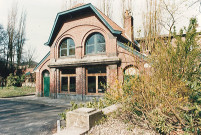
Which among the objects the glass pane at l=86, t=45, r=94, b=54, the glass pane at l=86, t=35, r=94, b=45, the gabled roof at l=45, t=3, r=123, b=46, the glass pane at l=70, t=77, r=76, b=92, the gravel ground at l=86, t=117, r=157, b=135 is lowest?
the gravel ground at l=86, t=117, r=157, b=135

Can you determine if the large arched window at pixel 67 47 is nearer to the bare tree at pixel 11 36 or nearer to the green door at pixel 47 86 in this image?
the green door at pixel 47 86

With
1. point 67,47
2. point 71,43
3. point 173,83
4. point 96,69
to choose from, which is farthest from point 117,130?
point 67,47

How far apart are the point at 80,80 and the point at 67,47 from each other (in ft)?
12.3

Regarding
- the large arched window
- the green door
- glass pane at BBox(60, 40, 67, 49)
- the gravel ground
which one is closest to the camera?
the gravel ground

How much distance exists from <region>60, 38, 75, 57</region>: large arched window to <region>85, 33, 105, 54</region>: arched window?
1.72 m

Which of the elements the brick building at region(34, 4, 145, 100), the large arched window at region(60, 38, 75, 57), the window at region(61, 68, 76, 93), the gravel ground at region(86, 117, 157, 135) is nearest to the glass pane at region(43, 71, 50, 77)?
the brick building at region(34, 4, 145, 100)

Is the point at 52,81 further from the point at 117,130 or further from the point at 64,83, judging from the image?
the point at 117,130

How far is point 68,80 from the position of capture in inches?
536

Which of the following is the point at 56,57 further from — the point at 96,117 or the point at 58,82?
the point at 96,117

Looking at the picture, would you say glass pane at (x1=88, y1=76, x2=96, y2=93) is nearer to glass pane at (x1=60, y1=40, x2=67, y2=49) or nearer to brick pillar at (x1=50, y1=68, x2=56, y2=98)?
brick pillar at (x1=50, y1=68, x2=56, y2=98)

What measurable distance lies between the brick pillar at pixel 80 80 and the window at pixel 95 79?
14.9 inches

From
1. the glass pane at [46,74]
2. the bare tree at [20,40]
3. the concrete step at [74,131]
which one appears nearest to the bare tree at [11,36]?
the bare tree at [20,40]

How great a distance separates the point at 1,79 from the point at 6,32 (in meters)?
9.20

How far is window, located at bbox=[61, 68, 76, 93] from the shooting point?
13.4 m
